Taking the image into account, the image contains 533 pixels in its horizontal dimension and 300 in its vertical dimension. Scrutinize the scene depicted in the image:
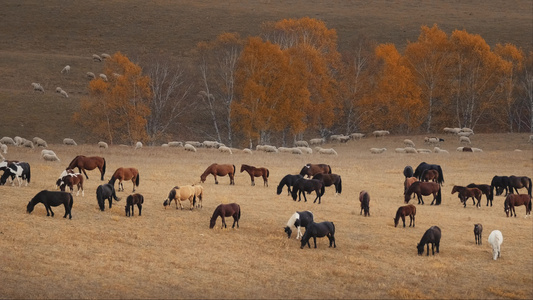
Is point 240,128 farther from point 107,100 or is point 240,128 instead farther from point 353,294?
point 353,294

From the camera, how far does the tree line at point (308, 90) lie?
222ft

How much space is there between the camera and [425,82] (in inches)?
3014

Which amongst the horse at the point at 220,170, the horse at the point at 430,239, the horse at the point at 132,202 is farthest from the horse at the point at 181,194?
the horse at the point at 430,239

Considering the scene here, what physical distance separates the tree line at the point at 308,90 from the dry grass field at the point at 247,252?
115 ft

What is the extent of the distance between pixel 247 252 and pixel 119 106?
4580 centimetres

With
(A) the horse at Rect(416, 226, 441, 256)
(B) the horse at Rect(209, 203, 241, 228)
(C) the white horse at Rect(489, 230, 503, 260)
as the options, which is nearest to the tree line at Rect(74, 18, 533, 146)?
(B) the horse at Rect(209, 203, 241, 228)

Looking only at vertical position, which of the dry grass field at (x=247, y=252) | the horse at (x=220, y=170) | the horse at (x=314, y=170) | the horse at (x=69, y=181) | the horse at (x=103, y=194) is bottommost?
the dry grass field at (x=247, y=252)

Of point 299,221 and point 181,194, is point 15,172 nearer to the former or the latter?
point 181,194

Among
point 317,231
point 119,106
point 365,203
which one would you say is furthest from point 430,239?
point 119,106

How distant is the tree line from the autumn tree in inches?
4.4

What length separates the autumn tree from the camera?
211 ft

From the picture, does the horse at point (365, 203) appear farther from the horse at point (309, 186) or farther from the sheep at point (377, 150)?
the sheep at point (377, 150)

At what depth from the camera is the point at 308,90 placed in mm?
72812

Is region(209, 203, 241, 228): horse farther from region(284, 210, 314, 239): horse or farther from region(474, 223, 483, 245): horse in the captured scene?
region(474, 223, 483, 245): horse
